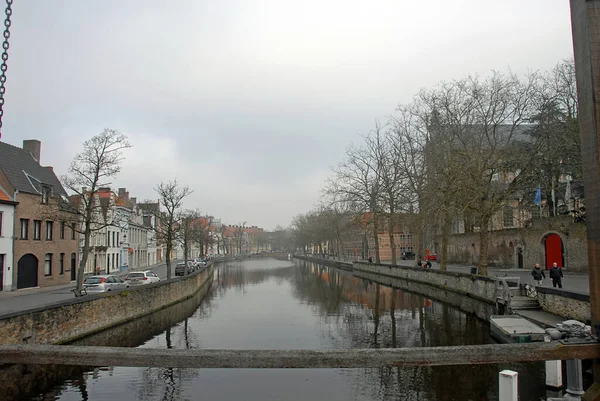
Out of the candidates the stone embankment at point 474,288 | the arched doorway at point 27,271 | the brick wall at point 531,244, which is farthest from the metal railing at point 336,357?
the arched doorway at point 27,271

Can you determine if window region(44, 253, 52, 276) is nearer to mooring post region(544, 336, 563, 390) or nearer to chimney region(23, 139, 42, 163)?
chimney region(23, 139, 42, 163)

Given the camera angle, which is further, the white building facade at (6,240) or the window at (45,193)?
the window at (45,193)

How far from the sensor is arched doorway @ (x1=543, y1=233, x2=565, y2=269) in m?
35.3

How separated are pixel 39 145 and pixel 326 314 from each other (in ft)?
99.0

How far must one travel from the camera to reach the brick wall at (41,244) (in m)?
30.6

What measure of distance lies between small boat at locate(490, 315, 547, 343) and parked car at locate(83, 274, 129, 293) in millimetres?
19056

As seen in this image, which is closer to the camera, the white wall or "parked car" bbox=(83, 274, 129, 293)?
"parked car" bbox=(83, 274, 129, 293)

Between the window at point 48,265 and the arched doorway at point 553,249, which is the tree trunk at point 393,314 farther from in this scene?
the window at point 48,265

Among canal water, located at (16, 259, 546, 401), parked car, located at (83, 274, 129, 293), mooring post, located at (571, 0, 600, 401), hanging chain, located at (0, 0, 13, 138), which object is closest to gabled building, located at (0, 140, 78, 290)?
parked car, located at (83, 274, 129, 293)

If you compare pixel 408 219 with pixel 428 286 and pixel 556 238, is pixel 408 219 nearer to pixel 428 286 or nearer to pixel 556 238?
pixel 428 286

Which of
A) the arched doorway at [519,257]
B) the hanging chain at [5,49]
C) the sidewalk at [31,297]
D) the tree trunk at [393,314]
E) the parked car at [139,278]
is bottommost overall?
the tree trunk at [393,314]

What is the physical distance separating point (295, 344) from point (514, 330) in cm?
748

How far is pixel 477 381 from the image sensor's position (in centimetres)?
1104

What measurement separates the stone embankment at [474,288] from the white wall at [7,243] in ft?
92.0
